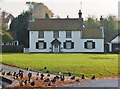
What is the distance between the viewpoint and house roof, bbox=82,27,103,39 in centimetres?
7768

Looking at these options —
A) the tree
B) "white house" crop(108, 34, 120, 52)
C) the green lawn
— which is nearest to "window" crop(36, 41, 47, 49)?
"white house" crop(108, 34, 120, 52)

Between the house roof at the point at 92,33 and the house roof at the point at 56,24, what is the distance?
6.42 ft

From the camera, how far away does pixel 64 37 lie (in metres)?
77.6

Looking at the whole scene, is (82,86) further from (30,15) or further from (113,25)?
(113,25)

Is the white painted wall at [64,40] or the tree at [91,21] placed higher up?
the tree at [91,21]

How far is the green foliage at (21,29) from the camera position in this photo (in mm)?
81250

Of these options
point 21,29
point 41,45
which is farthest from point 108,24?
point 41,45

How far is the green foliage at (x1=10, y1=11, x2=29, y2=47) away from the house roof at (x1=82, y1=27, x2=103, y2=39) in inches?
446

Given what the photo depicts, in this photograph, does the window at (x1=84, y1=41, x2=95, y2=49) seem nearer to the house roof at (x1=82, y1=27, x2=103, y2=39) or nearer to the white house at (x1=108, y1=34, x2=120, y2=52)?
the house roof at (x1=82, y1=27, x2=103, y2=39)

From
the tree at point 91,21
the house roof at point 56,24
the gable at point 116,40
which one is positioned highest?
the tree at point 91,21

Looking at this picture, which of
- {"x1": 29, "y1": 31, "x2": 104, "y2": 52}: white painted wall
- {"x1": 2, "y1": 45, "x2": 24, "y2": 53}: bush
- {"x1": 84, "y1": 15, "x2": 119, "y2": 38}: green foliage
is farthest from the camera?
{"x1": 84, "y1": 15, "x2": 119, "y2": 38}: green foliage

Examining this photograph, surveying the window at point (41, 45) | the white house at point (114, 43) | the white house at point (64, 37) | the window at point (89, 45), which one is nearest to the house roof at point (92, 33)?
the white house at point (64, 37)

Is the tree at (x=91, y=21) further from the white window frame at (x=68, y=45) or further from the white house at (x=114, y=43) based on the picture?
the white window frame at (x=68, y=45)

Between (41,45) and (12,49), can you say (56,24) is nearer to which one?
(41,45)
